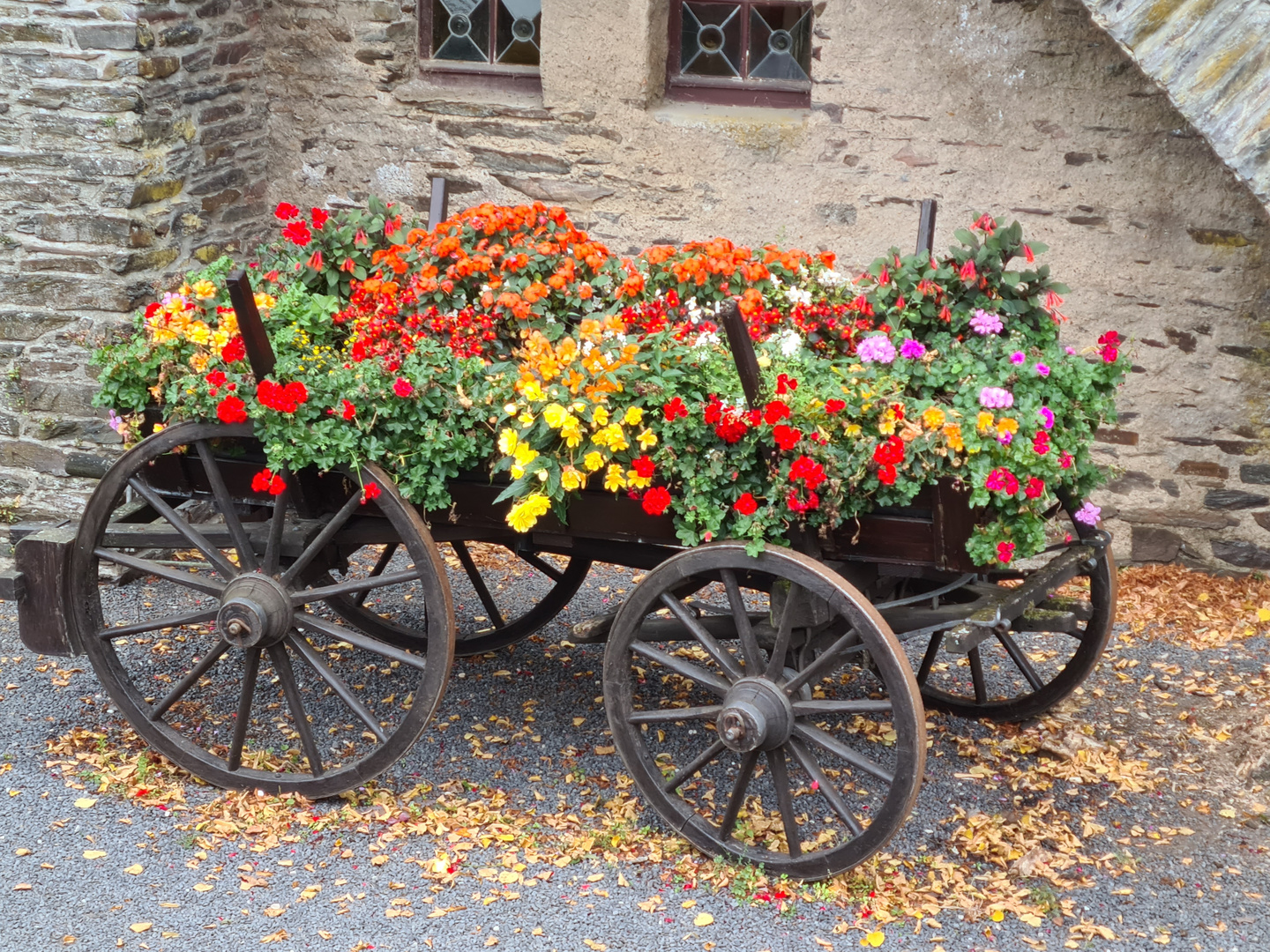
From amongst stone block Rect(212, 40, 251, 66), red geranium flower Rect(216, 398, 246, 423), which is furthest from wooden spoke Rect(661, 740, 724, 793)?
stone block Rect(212, 40, 251, 66)

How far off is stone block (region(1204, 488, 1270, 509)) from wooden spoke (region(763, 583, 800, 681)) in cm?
284

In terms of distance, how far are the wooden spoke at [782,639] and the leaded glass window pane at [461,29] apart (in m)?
3.46

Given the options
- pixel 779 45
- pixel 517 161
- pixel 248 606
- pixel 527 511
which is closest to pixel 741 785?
pixel 527 511

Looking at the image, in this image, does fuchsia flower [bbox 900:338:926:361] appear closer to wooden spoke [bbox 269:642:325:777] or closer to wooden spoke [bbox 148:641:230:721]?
wooden spoke [bbox 269:642:325:777]

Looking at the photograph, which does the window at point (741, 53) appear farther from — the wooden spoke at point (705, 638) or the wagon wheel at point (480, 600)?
the wooden spoke at point (705, 638)

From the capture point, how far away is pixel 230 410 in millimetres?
3338

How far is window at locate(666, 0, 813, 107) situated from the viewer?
5465mm

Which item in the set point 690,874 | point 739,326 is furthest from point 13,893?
point 739,326

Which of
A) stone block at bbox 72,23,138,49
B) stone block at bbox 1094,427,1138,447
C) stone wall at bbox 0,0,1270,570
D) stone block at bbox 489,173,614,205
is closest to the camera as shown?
stone block at bbox 72,23,138,49

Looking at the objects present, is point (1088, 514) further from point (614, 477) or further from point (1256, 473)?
point (1256, 473)

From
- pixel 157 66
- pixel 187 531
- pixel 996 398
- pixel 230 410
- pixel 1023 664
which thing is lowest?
pixel 1023 664

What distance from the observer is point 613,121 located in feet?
18.1

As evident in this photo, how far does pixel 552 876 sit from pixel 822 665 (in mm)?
907

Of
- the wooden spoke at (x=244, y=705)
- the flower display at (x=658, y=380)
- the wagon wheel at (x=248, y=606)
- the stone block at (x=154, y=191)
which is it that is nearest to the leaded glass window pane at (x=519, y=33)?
the stone block at (x=154, y=191)
